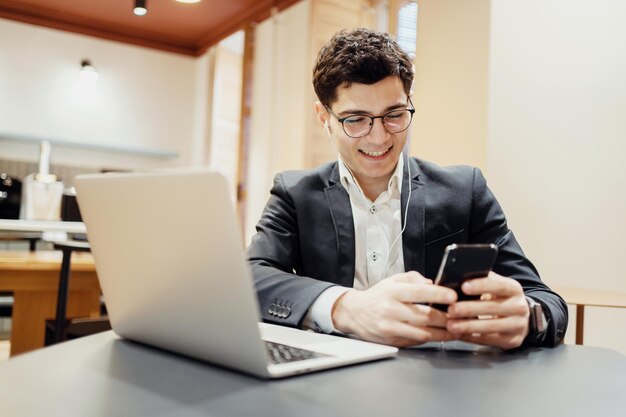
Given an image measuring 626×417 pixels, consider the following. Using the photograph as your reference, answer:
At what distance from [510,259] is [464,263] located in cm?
54

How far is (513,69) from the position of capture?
2.90 meters

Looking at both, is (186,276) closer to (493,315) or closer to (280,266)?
(493,315)

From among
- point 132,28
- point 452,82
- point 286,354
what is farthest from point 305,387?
point 132,28

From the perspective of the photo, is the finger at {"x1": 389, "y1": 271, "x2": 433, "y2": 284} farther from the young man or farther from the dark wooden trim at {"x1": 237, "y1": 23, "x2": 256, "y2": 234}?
the dark wooden trim at {"x1": 237, "y1": 23, "x2": 256, "y2": 234}

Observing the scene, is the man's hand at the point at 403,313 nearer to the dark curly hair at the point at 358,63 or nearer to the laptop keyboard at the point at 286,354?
the laptop keyboard at the point at 286,354

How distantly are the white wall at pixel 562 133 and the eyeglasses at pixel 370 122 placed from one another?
165 cm

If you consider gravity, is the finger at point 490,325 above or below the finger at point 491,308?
below

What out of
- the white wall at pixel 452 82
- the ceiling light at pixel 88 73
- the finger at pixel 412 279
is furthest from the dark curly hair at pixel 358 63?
the ceiling light at pixel 88 73

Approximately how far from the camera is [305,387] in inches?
25.1

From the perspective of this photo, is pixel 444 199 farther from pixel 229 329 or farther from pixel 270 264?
pixel 229 329

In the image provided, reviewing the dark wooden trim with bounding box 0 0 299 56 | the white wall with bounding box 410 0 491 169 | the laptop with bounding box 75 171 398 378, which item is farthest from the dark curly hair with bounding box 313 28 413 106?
the dark wooden trim with bounding box 0 0 299 56

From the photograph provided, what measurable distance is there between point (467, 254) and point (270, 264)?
62 centimetres

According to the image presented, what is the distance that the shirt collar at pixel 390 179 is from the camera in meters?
1.44

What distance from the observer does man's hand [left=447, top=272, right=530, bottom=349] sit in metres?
0.85
